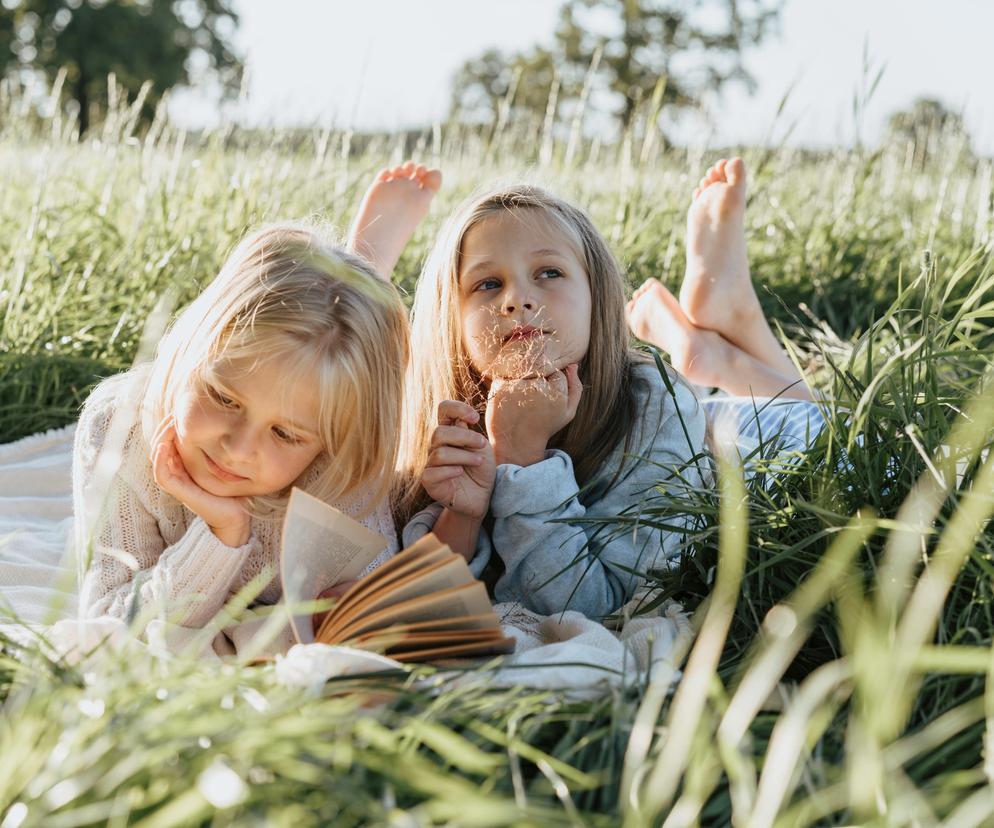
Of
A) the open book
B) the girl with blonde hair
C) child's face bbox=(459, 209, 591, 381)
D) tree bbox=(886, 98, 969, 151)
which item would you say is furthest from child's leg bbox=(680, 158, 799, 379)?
tree bbox=(886, 98, 969, 151)

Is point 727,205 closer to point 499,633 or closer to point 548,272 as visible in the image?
point 548,272

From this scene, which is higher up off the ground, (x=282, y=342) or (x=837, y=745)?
(x=282, y=342)

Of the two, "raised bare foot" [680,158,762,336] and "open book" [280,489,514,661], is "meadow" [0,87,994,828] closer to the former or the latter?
"open book" [280,489,514,661]

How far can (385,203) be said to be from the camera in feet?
11.1

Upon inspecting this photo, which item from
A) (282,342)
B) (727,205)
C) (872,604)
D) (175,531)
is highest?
(727,205)

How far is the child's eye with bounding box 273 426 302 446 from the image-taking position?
1.92 metres

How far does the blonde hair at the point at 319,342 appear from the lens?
6.38 feet

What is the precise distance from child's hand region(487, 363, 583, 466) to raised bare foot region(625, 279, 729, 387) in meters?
1.00

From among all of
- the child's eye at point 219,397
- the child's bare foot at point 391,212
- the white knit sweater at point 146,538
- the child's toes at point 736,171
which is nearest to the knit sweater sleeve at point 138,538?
the white knit sweater at point 146,538

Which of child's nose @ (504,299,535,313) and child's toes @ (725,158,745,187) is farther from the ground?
child's toes @ (725,158,745,187)

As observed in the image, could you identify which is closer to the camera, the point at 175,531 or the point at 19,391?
the point at 175,531

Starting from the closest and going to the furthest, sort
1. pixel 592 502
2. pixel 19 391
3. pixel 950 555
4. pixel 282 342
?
1. pixel 950 555
2. pixel 282 342
3. pixel 592 502
4. pixel 19 391

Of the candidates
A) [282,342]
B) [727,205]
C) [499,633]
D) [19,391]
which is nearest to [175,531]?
[282,342]

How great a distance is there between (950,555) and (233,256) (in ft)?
4.60
